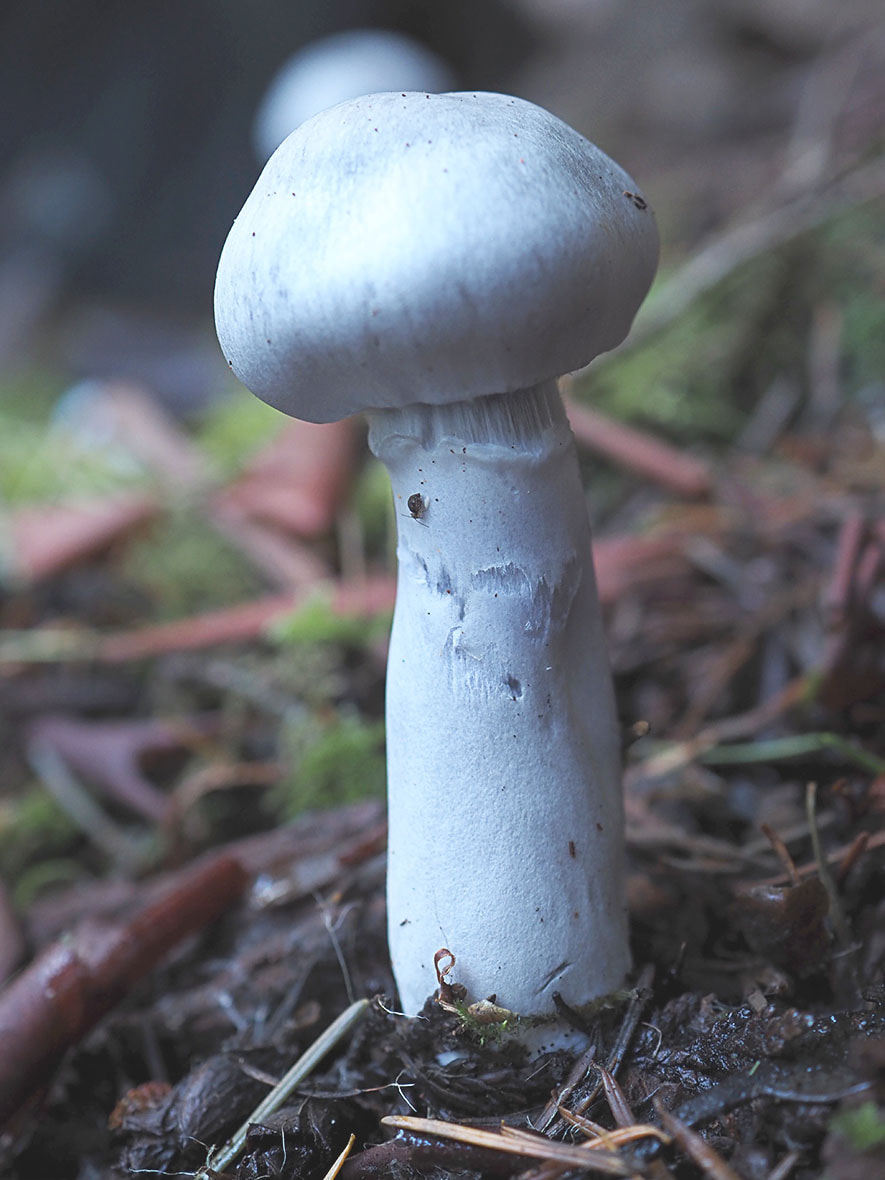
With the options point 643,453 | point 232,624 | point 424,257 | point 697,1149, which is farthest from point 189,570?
point 697,1149

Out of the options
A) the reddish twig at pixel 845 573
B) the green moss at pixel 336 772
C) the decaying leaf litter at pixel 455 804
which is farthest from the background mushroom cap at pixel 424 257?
the green moss at pixel 336 772

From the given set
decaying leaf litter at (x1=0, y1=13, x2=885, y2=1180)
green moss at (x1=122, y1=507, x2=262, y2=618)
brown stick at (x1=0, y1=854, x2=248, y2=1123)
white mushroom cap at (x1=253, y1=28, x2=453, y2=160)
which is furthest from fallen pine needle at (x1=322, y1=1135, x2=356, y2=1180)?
white mushroom cap at (x1=253, y1=28, x2=453, y2=160)

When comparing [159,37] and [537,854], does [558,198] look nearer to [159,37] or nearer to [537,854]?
[537,854]

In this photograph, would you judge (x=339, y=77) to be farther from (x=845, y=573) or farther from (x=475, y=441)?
(x=475, y=441)

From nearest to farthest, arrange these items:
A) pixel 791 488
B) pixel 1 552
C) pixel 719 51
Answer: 1. pixel 791 488
2. pixel 1 552
3. pixel 719 51

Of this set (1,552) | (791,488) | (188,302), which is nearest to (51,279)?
(188,302)

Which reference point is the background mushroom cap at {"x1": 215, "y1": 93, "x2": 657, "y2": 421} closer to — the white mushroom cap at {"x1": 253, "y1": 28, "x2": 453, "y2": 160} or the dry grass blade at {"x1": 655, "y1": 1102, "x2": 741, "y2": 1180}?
the dry grass blade at {"x1": 655, "y1": 1102, "x2": 741, "y2": 1180}

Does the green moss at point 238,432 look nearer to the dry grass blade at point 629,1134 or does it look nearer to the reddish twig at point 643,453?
the reddish twig at point 643,453
